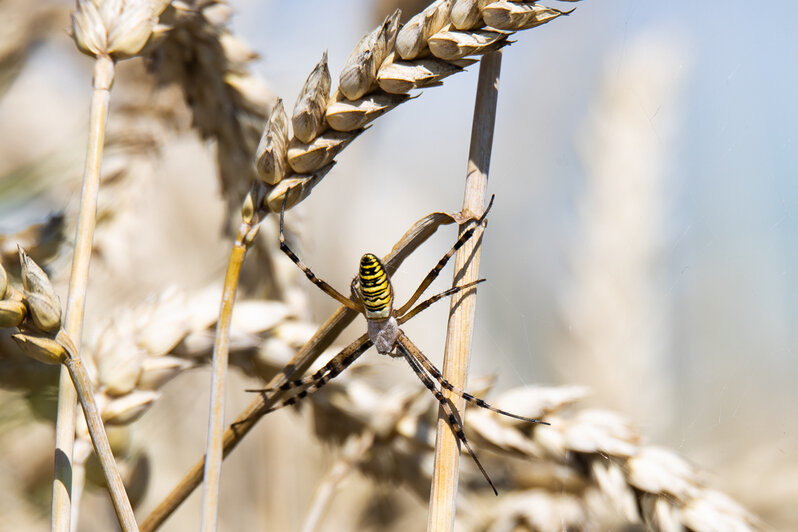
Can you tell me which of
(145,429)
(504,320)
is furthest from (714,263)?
(145,429)

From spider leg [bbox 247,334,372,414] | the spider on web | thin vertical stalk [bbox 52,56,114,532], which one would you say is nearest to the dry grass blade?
the spider on web

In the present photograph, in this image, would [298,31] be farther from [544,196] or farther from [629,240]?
[629,240]

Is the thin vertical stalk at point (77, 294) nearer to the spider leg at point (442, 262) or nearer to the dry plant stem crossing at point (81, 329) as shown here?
the dry plant stem crossing at point (81, 329)

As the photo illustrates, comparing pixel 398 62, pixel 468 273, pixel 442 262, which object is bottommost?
pixel 468 273

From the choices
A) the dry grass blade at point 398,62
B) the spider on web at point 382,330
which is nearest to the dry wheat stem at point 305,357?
the spider on web at point 382,330

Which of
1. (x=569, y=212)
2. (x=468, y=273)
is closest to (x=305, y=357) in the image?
(x=468, y=273)

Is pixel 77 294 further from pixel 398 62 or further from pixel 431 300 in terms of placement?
pixel 431 300
